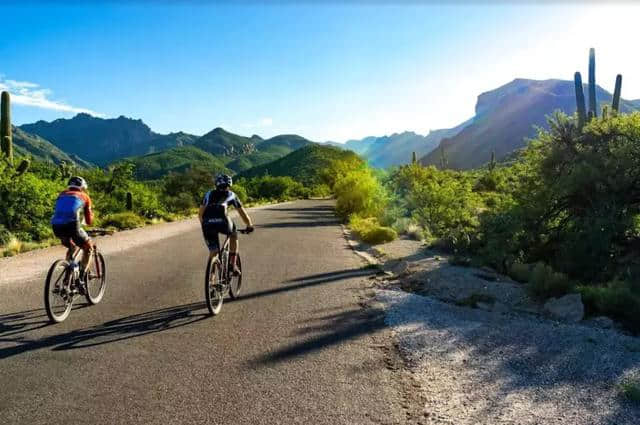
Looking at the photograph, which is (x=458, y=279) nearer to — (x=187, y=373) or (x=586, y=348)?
(x=586, y=348)

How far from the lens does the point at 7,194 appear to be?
57.7 feet

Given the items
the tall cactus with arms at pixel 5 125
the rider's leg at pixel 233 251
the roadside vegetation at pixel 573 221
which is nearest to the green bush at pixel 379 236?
the roadside vegetation at pixel 573 221

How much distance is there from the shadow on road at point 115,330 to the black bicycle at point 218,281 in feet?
0.87

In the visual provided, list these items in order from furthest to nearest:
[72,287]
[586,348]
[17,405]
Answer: [72,287], [586,348], [17,405]

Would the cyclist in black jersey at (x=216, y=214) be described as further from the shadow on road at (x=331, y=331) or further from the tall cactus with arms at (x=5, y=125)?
the tall cactus with arms at (x=5, y=125)

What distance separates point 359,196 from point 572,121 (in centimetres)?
2032

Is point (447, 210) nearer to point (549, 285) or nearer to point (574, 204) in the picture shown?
point (574, 204)

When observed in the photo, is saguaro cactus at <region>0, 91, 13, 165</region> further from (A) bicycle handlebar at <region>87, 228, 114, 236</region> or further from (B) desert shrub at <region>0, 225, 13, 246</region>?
(B) desert shrub at <region>0, 225, 13, 246</region>

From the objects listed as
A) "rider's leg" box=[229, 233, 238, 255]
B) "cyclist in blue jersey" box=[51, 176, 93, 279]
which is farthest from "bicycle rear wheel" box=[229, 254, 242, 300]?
"cyclist in blue jersey" box=[51, 176, 93, 279]

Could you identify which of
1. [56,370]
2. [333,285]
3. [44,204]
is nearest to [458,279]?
[333,285]

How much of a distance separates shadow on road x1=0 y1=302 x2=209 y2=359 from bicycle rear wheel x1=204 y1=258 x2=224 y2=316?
20 cm

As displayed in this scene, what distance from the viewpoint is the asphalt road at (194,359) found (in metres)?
4.17

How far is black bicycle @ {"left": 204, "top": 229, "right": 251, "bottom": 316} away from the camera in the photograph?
7.14 metres

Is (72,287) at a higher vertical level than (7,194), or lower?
lower
